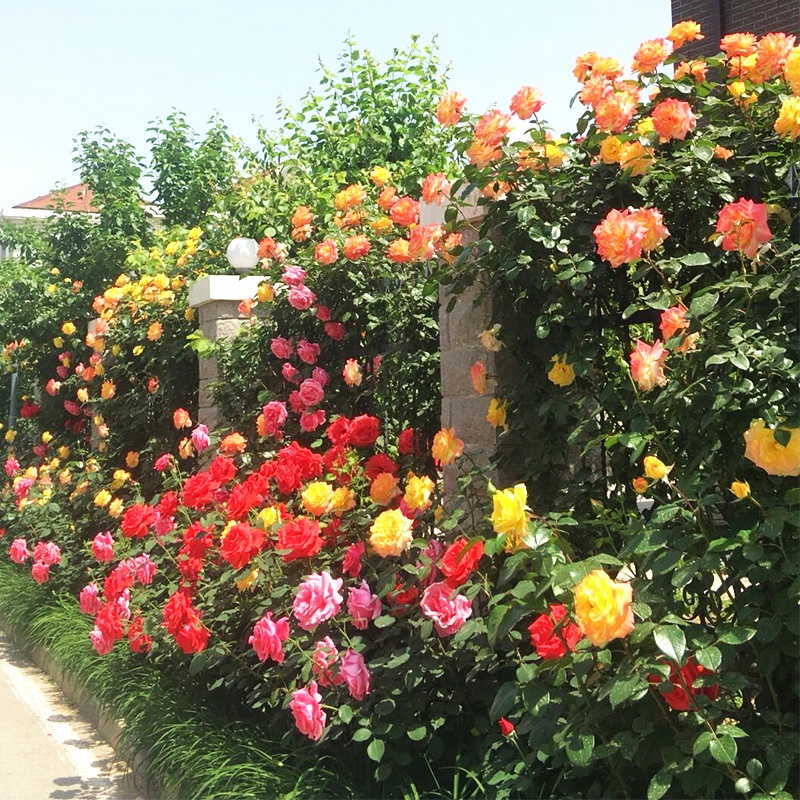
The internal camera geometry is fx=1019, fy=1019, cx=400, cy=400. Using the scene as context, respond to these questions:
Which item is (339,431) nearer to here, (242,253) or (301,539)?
(301,539)

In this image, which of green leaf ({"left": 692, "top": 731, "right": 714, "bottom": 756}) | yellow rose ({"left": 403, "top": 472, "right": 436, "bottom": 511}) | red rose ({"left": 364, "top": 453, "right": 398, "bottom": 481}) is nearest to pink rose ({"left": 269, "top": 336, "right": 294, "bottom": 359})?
red rose ({"left": 364, "top": 453, "right": 398, "bottom": 481})

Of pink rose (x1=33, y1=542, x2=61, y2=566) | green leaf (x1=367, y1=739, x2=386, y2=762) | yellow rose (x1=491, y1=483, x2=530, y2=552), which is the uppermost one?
yellow rose (x1=491, y1=483, x2=530, y2=552)

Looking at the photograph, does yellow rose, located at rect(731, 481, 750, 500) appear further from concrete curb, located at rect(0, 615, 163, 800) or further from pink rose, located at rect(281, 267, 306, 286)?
pink rose, located at rect(281, 267, 306, 286)

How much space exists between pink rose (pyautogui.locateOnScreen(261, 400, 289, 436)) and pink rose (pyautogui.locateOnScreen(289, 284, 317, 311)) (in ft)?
1.58

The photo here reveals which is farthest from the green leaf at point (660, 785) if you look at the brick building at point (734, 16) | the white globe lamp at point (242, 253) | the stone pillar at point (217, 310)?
the brick building at point (734, 16)

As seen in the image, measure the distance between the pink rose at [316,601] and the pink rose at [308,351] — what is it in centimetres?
170

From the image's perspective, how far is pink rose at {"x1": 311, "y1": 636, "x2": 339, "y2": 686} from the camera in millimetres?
3213

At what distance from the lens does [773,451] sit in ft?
7.17

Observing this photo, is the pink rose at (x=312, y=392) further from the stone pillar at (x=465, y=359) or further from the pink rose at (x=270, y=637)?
the pink rose at (x=270, y=637)

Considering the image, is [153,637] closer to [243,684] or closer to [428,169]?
[243,684]

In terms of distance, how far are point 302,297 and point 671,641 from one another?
9.55 feet

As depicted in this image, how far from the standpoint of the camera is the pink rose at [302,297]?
4.70m

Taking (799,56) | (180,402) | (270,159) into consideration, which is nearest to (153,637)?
(180,402)

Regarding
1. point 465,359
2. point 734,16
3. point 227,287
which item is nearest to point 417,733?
point 465,359
